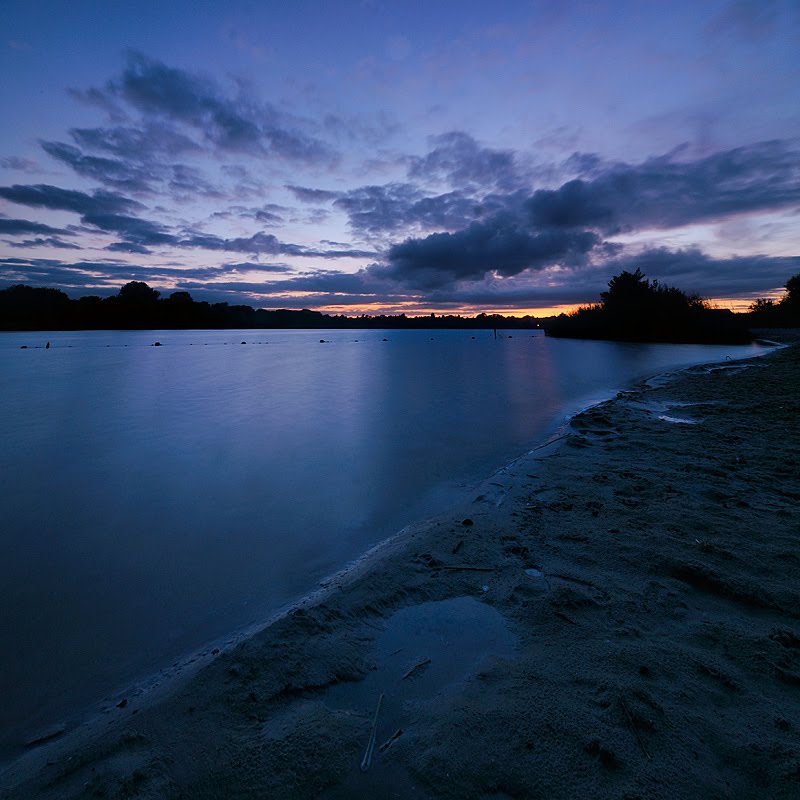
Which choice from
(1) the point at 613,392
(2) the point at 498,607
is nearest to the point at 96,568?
(2) the point at 498,607

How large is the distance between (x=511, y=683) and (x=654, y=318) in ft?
239

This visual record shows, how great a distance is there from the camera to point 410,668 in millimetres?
2881

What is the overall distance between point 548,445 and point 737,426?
4.46m

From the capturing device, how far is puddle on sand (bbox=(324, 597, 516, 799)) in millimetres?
2076

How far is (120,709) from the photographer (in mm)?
2686

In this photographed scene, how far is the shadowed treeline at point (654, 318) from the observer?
185 ft

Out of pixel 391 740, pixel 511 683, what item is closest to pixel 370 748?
pixel 391 740

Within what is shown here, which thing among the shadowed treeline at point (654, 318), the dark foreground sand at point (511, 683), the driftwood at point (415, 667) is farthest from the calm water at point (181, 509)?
the shadowed treeline at point (654, 318)

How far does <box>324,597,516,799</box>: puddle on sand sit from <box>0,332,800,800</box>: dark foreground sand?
13mm

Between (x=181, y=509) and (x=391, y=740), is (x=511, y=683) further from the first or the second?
(x=181, y=509)

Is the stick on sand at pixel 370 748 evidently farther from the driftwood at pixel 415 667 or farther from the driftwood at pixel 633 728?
the driftwood at pixel 633 728

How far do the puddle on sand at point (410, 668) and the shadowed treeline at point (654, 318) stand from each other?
6386 cm

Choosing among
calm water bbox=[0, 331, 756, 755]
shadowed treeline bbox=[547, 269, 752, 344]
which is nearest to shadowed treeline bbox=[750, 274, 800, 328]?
shadowed treeline bbox=[547, 269, 752, 344]

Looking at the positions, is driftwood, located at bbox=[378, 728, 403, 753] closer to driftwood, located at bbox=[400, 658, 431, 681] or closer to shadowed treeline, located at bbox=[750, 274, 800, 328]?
driftwood, located at bbox=[400, 658, 431, 681]
